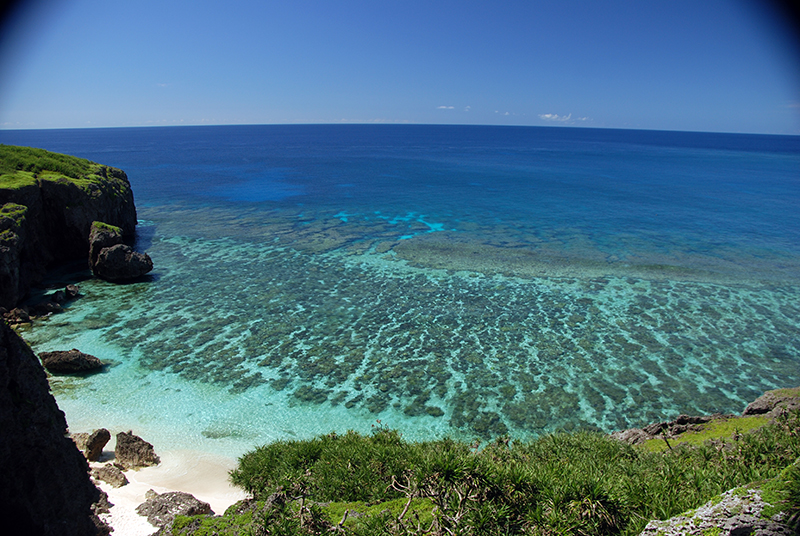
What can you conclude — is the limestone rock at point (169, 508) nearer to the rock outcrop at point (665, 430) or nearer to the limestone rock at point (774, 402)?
the rock outcrop at point (665, 430)

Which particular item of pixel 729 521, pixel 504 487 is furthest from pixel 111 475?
pixel 729 521

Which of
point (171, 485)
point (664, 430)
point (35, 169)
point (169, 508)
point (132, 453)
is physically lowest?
point (171, 485)

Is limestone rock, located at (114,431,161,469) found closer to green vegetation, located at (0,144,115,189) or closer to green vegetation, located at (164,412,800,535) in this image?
green vegetation, located at (164,412,800,535)

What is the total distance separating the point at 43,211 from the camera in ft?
111

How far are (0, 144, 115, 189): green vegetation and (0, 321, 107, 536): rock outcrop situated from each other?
31.6 meters

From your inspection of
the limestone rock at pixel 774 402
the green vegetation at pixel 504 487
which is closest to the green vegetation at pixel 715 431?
the limestone rock at pixel 774 402

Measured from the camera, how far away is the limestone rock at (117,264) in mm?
32188

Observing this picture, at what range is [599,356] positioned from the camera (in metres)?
23.5

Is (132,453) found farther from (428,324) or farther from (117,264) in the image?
(117,264)

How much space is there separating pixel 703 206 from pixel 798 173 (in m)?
70.2

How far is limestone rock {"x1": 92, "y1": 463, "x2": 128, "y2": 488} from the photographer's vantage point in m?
13.8

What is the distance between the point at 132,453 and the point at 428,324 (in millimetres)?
17010

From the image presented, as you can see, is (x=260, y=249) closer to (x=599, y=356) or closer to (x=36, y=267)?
(x=36, y=267)

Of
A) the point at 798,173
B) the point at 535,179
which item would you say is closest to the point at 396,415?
the point at 535,179
